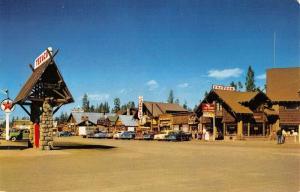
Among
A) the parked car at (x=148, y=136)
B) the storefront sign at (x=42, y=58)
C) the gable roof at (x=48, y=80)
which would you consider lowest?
the parked car at (x=148, y=136)

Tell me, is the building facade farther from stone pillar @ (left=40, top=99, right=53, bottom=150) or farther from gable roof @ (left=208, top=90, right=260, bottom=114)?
stone pillar @ (left=40, top=99, right=53, bottom=150)

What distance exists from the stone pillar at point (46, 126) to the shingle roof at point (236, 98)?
111 ft

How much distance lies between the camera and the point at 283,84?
6378 cm

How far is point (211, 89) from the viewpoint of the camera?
66312 millimetres

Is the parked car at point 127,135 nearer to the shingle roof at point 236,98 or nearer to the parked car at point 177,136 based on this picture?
the parked car at point 177,136

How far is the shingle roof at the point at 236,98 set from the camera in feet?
204

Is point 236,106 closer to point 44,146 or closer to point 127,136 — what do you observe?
point 127,136

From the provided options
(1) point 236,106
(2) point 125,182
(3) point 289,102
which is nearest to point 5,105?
(2) point 125,182

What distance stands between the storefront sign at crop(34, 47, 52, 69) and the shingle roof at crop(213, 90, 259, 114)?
33.0m

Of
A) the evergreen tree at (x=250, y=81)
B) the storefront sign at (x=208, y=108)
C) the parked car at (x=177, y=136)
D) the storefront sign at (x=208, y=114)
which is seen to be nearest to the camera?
the parked car at (x=177, y=136)

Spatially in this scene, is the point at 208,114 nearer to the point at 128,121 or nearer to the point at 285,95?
the point at 285,95

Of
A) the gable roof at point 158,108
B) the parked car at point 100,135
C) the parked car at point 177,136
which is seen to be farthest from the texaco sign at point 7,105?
the gable roof at point 158,108

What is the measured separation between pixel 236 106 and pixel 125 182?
50.6m

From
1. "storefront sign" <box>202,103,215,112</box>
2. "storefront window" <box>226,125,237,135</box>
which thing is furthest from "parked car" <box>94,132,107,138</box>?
"storefront window" <box>226,125,237,135</box>
